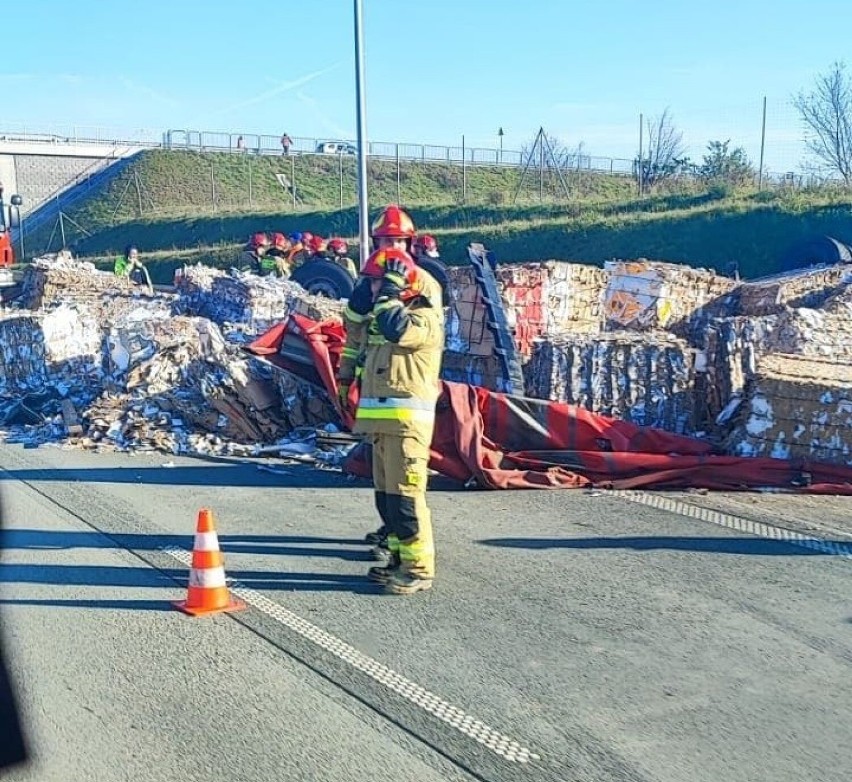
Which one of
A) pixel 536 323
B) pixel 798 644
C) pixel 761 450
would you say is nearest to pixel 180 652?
pixel 798 644

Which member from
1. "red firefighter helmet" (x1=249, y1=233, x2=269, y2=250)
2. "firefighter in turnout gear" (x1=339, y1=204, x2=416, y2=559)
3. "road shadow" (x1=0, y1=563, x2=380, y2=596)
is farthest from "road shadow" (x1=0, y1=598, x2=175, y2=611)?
"red firefighter helmet" (x1=249, y1=233, x2=269, y2=250)

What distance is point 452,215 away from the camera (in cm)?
A: 3559

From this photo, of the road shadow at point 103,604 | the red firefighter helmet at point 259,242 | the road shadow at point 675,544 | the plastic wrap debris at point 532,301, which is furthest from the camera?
the red firefighter helmet at point 259,242

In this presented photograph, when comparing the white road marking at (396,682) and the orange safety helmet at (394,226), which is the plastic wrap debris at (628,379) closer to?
the orange safety helmet at (394,226)

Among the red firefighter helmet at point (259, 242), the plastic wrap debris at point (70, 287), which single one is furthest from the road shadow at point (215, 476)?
the red firefighter helmet at point (259, 242)

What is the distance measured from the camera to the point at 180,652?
→ 4.88 meters

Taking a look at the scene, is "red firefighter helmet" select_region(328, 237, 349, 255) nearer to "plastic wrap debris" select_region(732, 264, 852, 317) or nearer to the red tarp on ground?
"plastic wrap debris" select_region(732, 264, 852, 317)

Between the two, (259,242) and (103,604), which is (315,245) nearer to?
(259,242)

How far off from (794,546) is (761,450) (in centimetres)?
209

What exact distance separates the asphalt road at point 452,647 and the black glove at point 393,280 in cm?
169

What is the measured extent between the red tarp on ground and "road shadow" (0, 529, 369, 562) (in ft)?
6.01

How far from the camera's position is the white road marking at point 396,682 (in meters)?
3.92

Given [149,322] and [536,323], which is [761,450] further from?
[149,322]

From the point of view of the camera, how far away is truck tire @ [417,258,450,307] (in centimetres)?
1229
